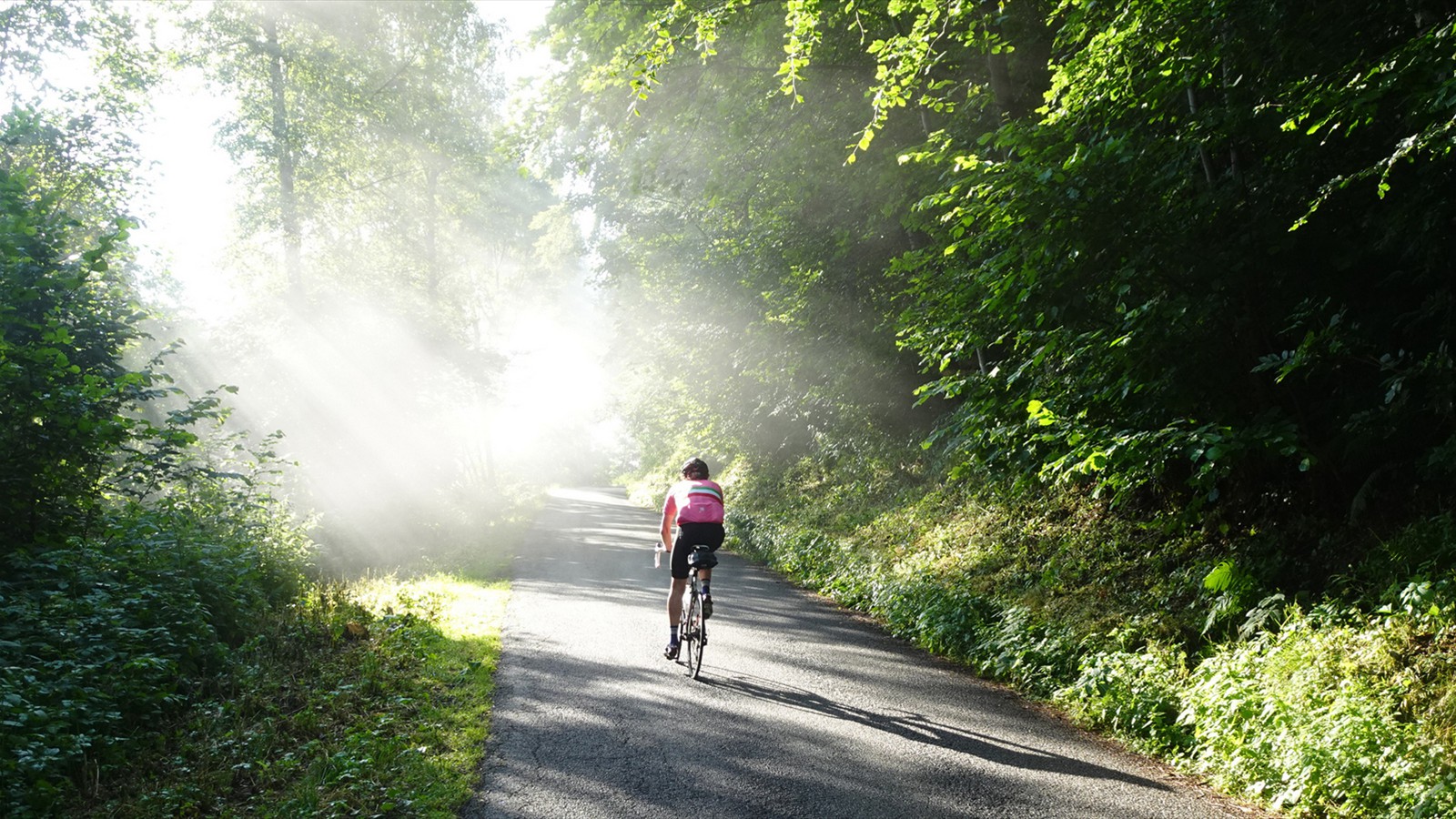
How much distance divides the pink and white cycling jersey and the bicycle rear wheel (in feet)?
2.27

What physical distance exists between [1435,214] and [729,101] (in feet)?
31.1

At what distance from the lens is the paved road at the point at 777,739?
4.80 m

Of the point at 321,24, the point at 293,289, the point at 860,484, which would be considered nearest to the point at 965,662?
the point at 860,484

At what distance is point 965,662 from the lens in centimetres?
841

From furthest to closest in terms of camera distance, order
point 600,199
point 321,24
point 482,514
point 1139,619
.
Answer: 1. point 600,199
2. point 482,514
3. point 321,24
4. point 1139,619

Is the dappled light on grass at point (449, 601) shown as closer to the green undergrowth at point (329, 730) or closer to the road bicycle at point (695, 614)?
the green undergrowth at point (329, 730)

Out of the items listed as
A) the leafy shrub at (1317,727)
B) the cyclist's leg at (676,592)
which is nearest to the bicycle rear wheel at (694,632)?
the cyclist's leg at (676,592)

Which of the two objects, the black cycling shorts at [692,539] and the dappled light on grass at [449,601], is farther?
the dappled light on grass at [449,601]

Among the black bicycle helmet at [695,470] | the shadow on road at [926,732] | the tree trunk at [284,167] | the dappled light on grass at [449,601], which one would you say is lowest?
the dappled light on grass at [449,601]

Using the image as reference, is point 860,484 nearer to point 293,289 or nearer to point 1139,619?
point 1139,619

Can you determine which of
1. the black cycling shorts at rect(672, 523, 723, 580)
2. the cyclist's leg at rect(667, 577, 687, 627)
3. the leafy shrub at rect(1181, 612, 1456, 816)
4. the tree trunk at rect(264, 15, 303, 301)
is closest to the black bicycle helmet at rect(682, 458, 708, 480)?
the black cycling shorts at rect(672, 523, 723, 580)

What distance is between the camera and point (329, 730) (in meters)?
5.90

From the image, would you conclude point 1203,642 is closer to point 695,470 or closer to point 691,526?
point 691,526

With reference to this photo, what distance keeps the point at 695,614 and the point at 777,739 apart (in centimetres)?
214
